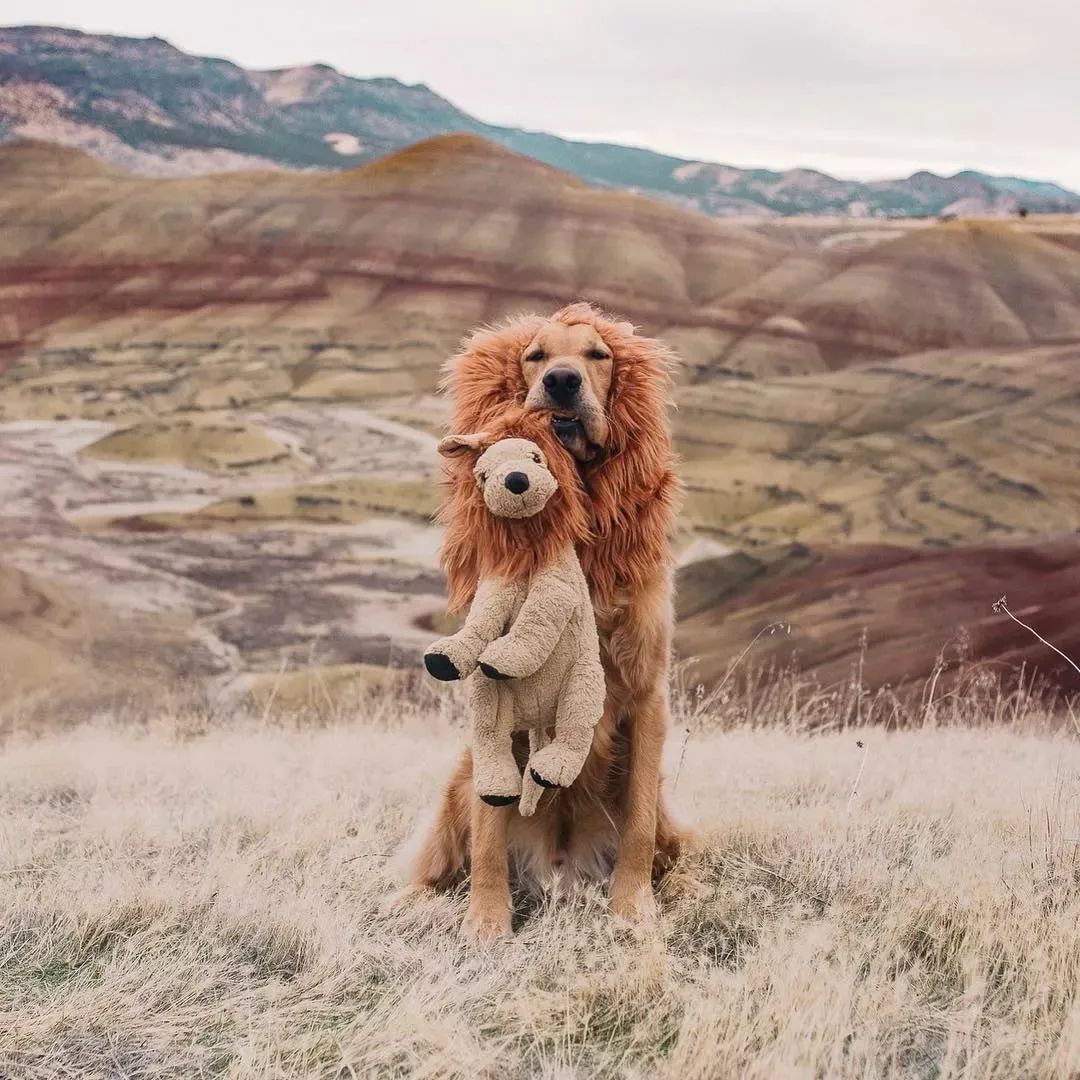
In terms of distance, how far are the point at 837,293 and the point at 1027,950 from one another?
78.6ft

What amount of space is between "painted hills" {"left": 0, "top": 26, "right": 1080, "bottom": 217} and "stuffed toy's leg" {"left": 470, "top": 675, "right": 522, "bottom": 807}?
29.5 m

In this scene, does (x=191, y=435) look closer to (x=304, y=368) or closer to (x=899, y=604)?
(x=304, y=368)

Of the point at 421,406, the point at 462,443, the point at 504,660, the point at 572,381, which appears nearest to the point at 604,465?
the point at 572,381

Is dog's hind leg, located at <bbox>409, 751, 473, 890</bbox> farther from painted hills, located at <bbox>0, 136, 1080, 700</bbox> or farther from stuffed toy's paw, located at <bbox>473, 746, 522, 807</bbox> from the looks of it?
painted hills, located at <bbox>0, 136, 1080, 700</bbox>

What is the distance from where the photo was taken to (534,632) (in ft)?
10.4

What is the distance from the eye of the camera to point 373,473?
19.5 m

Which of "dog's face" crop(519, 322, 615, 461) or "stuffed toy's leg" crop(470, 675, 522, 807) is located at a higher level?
"dog's face" crop(519, 322, 615, 461)

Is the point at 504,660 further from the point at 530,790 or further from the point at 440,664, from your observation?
the point at 530,790

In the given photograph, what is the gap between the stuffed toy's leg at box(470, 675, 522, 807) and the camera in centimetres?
332

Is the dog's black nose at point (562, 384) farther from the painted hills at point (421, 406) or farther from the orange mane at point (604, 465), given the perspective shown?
the painted hills at point (421, 406)

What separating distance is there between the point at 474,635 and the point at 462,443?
0.61m

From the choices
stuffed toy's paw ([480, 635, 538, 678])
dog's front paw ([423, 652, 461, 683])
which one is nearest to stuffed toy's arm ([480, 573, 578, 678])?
stuffed toy's paw ([480, 635, 538, 678])

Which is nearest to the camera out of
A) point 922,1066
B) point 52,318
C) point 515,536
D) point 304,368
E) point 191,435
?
point 922,1066

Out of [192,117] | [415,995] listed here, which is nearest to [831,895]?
[415,995]
